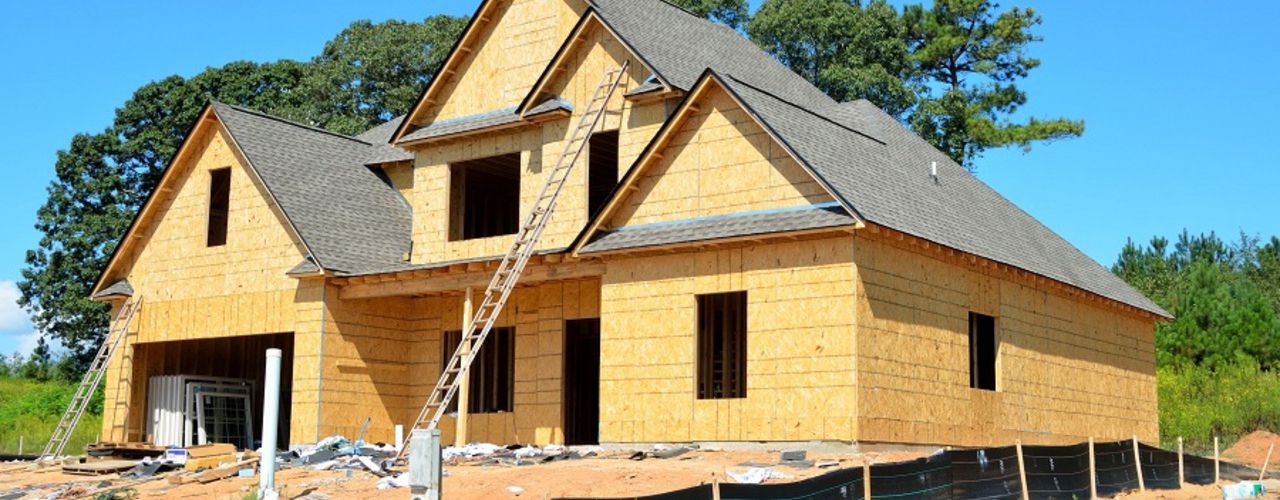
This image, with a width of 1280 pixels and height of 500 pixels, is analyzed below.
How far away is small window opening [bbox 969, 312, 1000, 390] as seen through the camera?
25938 mm

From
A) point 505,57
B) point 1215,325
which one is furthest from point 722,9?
point 505,57

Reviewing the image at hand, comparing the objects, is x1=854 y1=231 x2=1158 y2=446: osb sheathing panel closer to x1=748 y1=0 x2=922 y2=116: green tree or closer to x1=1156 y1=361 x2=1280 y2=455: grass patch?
x1=1156 y1=361 x2=1280 y2=455: grass patch

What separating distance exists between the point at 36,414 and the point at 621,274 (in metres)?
33.8

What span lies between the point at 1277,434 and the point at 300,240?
24437mm

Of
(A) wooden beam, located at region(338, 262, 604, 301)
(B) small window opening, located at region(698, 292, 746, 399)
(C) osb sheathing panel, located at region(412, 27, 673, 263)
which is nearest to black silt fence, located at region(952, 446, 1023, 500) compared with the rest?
(B) small window opening, located at region(698, 292, 746, 399)

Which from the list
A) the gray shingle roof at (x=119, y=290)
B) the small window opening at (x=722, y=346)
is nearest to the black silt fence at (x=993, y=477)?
the small window opening at (x=722, y=346)

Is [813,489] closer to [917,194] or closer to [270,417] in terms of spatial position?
[270,417]

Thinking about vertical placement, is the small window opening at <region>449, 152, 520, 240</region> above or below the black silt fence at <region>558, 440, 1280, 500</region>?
above

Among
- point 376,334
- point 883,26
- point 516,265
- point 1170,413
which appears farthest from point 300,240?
point 883,26

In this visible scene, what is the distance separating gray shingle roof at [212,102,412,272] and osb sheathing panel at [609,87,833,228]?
22.9ft

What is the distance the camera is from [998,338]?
25.9 meters

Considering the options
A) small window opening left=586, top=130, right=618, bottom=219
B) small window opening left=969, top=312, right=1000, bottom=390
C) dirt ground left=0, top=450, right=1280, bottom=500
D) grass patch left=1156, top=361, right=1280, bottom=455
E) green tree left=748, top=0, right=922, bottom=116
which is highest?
green tree left=748, top=0, right=922, bottom=116

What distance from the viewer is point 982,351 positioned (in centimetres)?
2658

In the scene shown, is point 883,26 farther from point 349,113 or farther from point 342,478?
point 342,478
